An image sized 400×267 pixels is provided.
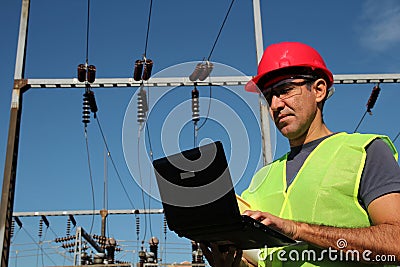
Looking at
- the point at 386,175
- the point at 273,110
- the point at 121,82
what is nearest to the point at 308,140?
the point at 273,110

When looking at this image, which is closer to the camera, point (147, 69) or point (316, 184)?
point (316, 184)

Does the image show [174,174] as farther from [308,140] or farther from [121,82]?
[121,82]

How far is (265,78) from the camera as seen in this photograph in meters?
1.93

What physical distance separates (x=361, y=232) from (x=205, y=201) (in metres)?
0.43

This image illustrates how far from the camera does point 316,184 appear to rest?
5.26ft

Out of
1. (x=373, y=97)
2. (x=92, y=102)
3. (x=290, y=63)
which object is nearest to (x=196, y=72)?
(x=92, y=102)

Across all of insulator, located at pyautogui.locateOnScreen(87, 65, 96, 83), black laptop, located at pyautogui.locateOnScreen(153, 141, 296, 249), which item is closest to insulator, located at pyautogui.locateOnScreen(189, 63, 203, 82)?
insulator, located at pyautogui.locateOnScreen(87, 65, 96, 83)

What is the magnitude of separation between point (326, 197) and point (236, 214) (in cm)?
37

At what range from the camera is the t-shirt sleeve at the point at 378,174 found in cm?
146

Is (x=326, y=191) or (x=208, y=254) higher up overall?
(x=326, y=191)

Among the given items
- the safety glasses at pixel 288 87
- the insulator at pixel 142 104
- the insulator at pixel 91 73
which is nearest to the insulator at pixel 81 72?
the insulator at pixel 91 73

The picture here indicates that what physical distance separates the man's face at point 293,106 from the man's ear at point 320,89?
0.7 inches

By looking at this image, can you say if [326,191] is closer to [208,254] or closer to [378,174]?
[378,174]

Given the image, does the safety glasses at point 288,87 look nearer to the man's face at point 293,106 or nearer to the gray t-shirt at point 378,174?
the man's face at point 293,106
